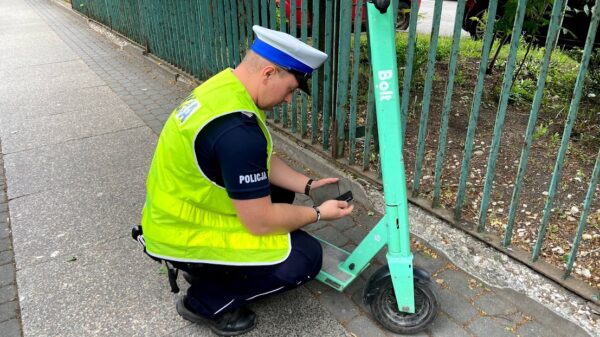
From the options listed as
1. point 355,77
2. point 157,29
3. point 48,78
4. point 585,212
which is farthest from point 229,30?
point 48,78

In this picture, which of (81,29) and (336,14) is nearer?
(336,14)

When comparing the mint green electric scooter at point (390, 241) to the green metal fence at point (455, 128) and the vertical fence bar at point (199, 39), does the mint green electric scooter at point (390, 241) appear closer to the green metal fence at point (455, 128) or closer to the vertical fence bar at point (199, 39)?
the green metal fence at point (455, 128)

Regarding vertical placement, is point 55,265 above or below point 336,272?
below

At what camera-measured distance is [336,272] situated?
235 cm

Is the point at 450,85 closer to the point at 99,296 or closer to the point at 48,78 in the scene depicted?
the point at 99,296

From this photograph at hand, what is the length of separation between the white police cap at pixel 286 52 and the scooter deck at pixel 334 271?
103cm

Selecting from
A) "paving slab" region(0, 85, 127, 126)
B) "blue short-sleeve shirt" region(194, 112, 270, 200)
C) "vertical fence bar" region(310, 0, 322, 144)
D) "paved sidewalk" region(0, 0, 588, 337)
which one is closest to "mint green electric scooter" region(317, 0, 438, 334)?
"paved sidewalk" region(0, 0, 588, 337)

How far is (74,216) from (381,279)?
2.26m

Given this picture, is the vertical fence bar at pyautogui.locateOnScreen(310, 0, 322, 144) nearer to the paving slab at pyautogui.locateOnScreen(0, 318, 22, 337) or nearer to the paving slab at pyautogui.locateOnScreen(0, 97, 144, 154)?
the paving slab at pyautogui.locateOnScreen(0, 97, 144, 154)

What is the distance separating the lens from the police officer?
1810mm

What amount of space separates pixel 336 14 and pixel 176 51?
12.4ft

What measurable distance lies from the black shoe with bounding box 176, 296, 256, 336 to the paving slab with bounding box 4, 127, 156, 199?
6.69ft

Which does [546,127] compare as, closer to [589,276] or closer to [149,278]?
[589,276]

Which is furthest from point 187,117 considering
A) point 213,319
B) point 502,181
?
point 502,181
